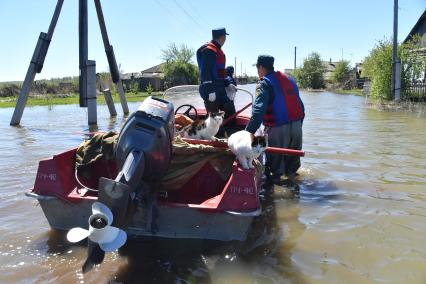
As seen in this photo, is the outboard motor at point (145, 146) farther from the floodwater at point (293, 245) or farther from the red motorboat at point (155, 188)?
the floodwater at point (293, 245)

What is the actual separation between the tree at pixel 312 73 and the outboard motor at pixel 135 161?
219 feet

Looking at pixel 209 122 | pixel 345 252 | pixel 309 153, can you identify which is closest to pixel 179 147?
pixel 209 122

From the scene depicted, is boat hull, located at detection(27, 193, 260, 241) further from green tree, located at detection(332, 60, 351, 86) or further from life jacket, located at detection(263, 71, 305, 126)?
green tree, located at detection(332, 60, 351, 86)

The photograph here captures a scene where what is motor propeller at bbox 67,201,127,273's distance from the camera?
119 inches

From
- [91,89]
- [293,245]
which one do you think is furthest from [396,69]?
[293,245]

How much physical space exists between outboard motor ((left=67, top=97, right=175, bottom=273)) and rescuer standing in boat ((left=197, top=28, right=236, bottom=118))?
6.52 ft

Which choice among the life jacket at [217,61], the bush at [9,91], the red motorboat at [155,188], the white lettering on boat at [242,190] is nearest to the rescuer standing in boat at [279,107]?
the life jacket at [217,61]

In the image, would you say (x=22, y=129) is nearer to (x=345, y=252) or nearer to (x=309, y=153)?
(x=309, y=153)

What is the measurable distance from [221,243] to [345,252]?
1.14 metres

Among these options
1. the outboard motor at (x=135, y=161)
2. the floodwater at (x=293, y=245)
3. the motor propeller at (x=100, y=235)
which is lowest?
the floodwater at (x=293, y=245)

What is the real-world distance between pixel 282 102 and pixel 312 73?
212 feet

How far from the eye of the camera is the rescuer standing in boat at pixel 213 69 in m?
6.12

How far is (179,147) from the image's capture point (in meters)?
4.61

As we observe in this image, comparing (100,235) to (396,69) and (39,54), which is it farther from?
(396,69)
